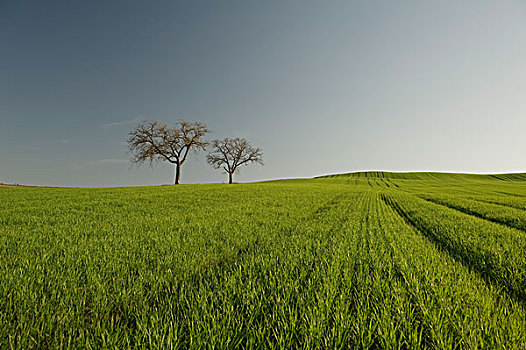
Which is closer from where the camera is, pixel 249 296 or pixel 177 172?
pixel 249 296

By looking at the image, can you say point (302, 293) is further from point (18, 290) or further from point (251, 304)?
point (18, 290)

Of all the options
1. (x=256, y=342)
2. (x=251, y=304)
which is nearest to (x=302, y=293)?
(x=251, y=304)

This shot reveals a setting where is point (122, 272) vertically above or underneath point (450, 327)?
above

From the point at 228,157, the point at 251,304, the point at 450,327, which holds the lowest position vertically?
the point at 450,327

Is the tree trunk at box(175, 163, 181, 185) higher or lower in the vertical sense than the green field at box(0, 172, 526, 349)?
higher

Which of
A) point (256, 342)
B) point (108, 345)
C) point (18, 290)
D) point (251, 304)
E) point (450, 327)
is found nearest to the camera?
point (108, 345)

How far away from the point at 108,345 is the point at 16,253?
14.8 feet

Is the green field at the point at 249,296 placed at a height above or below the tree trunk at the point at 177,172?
below

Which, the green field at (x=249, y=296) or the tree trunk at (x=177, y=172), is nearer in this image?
the green field at (x=249, y=296)

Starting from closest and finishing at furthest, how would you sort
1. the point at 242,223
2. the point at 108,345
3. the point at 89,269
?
the point at 108,345, the point at 89,269, the point at 242,223

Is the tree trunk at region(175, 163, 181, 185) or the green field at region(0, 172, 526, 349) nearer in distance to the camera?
the green field at region(0, 172, 526, 349)

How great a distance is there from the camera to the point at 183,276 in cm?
362

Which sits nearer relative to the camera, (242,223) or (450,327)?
(450,327)

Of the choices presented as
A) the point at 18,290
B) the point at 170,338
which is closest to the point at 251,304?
the point at 170,338
